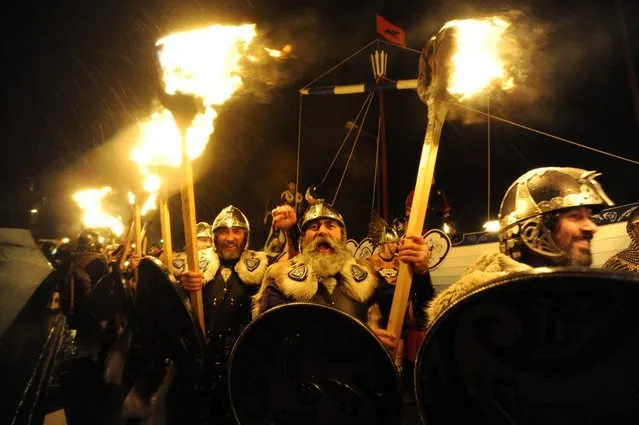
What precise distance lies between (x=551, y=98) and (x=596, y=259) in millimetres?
4930

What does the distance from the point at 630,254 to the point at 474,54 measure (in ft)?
13.4

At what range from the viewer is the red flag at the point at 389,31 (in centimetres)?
1220

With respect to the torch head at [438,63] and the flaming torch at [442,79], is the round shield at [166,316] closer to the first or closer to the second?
the flaming torch at [442,79]

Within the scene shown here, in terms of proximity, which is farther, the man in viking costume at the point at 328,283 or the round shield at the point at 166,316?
the man in viking costume at the point at 328,283

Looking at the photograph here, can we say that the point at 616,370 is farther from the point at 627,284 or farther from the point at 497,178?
the point at 497,178

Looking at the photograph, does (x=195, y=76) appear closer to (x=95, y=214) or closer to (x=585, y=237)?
(x=585, y=237)

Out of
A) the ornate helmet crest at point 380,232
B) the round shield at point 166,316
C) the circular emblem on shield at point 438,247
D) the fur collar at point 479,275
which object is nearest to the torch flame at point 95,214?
the ornate helmet crest at point 380,232

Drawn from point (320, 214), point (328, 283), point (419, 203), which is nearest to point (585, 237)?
point (419, 203)

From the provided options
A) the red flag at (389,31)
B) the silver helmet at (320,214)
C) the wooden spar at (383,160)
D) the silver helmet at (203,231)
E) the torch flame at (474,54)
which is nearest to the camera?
the torch flame at (474,54)

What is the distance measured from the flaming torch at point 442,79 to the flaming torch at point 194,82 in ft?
5.62

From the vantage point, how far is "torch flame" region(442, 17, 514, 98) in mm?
2232

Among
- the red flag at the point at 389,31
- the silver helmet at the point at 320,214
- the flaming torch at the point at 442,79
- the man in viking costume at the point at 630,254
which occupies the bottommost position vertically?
the man in viking costume at the point at 630,254

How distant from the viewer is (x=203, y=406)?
122 inches

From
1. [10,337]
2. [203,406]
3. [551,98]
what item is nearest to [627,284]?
[203,406]
